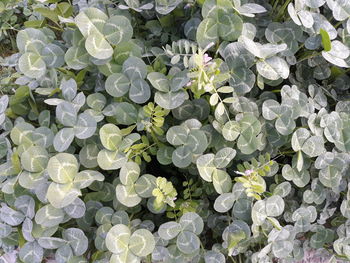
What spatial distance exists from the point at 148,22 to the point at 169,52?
0.79 feet

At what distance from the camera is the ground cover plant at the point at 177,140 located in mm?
1005

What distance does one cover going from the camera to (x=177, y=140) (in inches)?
41.1

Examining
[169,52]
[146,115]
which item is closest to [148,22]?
[169,52]

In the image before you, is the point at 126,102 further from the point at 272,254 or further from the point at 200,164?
the point at 272,254

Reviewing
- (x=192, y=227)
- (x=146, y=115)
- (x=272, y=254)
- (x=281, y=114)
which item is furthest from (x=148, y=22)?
(x=272, y=254)

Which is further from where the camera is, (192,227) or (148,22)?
(148,22)

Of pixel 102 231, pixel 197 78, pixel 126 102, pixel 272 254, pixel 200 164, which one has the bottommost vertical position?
pixel 272 254

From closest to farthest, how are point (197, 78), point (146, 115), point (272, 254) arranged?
point (197, 78) → point (146, 115) → point (272, 254)

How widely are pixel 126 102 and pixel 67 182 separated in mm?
256

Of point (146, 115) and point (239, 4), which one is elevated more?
point (239, 4)

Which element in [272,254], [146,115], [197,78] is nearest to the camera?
[197,78]

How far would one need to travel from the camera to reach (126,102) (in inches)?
42.2

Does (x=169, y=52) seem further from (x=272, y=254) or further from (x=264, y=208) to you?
(x=272, y=254)

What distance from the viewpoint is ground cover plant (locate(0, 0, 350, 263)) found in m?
1.00
